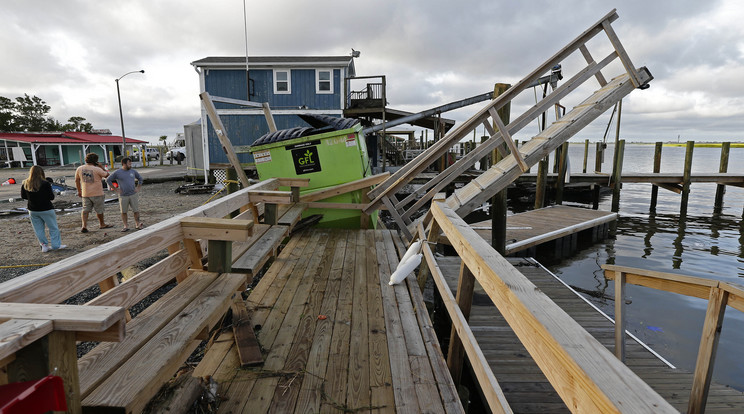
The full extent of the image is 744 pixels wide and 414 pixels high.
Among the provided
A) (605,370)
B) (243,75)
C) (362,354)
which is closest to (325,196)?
(362,354)

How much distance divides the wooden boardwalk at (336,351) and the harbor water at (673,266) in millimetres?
4744

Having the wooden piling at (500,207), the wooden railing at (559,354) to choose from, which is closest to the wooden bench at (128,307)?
the wooden railing at (559,354)

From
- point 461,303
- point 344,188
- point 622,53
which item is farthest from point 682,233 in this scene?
point 461,303

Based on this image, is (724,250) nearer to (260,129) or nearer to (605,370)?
(605,370)

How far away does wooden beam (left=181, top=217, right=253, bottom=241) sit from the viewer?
2857 millimetres

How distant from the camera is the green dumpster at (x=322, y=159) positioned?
7.21 metres

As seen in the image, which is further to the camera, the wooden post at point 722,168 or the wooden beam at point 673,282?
the wooden post at point 722,168

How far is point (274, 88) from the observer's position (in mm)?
19125

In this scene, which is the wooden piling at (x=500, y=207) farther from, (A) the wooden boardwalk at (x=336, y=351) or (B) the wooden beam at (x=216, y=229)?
(B) the wooden beam at (x=216, y=229)

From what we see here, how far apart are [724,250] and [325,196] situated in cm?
1320

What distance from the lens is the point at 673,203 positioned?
22.2 meters

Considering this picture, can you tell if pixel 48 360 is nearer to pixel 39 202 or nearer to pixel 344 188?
pixel 344 188

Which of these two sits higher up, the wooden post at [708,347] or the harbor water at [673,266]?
the wooden post at [708,347]

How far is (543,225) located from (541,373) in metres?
7.98
